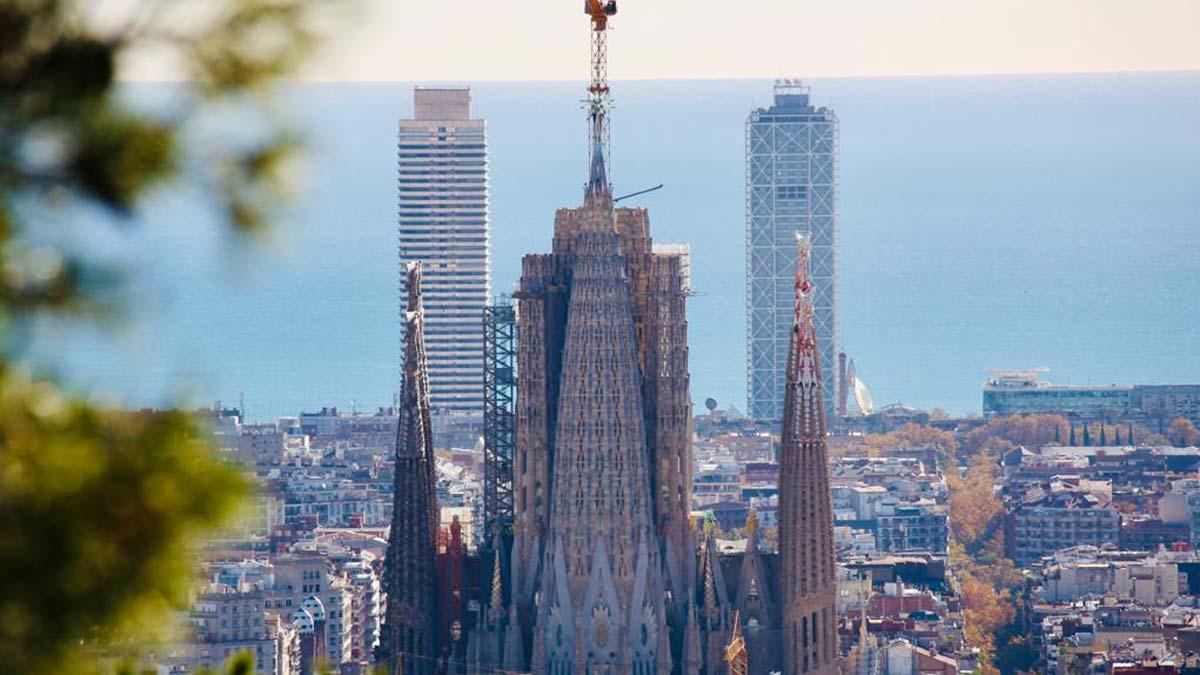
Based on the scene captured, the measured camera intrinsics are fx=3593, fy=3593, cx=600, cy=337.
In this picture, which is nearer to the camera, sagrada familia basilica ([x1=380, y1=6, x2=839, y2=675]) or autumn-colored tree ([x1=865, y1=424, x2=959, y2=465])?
sagrada familia basilica ([x1=380, y1=6, x2=839, y2=675])

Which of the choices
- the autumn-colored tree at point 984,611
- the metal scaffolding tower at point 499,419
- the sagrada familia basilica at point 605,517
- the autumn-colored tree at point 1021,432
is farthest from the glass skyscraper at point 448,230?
the sagrada familia basilica at point 605,517

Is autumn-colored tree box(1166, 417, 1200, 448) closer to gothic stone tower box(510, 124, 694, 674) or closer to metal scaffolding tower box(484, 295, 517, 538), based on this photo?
metal scaffolding tower box(484, 295, 517, 538)

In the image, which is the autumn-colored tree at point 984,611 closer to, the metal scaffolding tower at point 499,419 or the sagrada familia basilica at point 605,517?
the metal scaffolding tower at point 499,419

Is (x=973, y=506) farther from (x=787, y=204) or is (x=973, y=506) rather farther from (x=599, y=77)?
(x=787, y=204)

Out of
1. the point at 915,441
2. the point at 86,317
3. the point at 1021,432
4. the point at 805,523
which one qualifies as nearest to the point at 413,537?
the point at 805,523

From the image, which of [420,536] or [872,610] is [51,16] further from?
[872,610]

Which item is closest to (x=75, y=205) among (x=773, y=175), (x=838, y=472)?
(x=838, y=472)

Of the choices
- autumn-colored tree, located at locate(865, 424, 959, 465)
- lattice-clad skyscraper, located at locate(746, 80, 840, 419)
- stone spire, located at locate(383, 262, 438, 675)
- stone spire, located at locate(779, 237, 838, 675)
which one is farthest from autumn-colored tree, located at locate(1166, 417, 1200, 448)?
stone spire, located at locate(383, 262, 438, 675)
